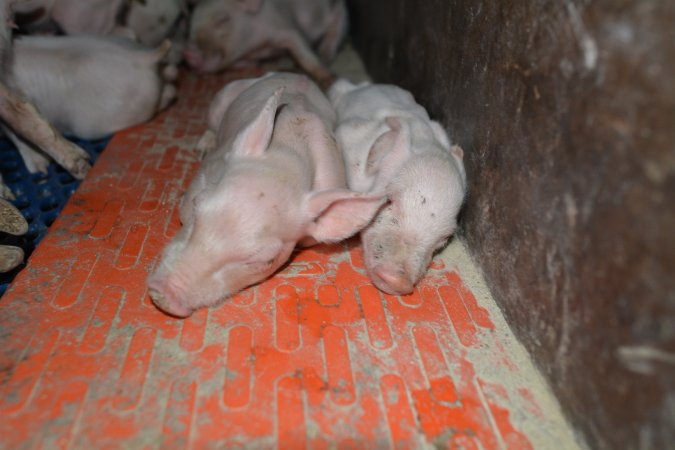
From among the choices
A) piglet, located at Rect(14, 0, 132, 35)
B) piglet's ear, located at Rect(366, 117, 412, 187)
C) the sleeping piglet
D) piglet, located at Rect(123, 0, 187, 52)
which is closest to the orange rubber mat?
piglet's ear, located at Rect(366, 117, 412, 187)

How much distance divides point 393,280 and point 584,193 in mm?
A: 967

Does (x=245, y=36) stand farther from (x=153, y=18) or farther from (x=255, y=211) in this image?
(x=255, y=211)

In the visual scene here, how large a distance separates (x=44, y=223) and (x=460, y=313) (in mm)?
2410

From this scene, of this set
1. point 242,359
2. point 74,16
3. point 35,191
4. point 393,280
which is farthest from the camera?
point 74,16

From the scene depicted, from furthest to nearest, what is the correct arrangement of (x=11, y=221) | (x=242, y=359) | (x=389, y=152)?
(x=389, y=152) → (x=11, y=221) → (x=242, y=359)

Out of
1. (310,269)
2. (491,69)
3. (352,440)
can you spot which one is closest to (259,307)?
(310,269)

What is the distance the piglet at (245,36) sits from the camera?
558cm

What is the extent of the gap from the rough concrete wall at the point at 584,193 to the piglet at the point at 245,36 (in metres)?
2.92

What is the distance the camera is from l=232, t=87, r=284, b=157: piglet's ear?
2.70 meters

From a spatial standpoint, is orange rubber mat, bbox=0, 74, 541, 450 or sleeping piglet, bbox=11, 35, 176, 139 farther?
sleeping piglet, bbox=11, 35, 176, 139

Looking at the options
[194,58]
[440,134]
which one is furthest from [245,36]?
[440,134]

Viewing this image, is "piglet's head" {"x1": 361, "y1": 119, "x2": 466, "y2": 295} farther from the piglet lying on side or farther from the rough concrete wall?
the rough concrete wall

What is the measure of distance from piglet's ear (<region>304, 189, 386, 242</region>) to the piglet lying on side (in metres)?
0.19

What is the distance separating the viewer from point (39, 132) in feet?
12.0
